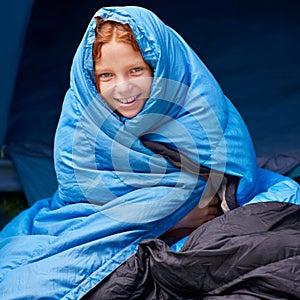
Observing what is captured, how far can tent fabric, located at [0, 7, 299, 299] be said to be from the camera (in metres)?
1.83

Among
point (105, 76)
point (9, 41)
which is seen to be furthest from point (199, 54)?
point (105, 76)

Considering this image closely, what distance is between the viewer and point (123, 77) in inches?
73.0

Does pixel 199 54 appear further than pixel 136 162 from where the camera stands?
Yes

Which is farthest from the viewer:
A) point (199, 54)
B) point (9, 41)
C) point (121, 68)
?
point (199, 54)

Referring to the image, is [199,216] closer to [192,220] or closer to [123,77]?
[192,220]

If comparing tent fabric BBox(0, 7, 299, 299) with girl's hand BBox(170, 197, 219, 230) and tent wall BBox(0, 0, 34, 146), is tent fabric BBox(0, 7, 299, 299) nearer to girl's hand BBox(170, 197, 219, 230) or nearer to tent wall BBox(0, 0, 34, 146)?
girl's hand BBox(170, 197, 219, 230)

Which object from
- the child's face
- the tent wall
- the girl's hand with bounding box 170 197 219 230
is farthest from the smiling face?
the tent wall

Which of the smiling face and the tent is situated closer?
the smiling face

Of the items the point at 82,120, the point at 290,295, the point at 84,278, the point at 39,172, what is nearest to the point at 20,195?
the point at 39,172

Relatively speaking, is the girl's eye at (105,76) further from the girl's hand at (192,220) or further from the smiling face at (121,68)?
the girl's hand at (192,220)

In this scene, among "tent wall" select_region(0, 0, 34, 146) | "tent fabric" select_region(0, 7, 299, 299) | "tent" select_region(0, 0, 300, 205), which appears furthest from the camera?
"tent" select_region(0, 0, 300, 205)

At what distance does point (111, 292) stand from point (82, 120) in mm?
454

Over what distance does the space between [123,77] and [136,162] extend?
204 millimetres

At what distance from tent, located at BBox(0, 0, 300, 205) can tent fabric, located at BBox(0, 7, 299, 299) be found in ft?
1.81
